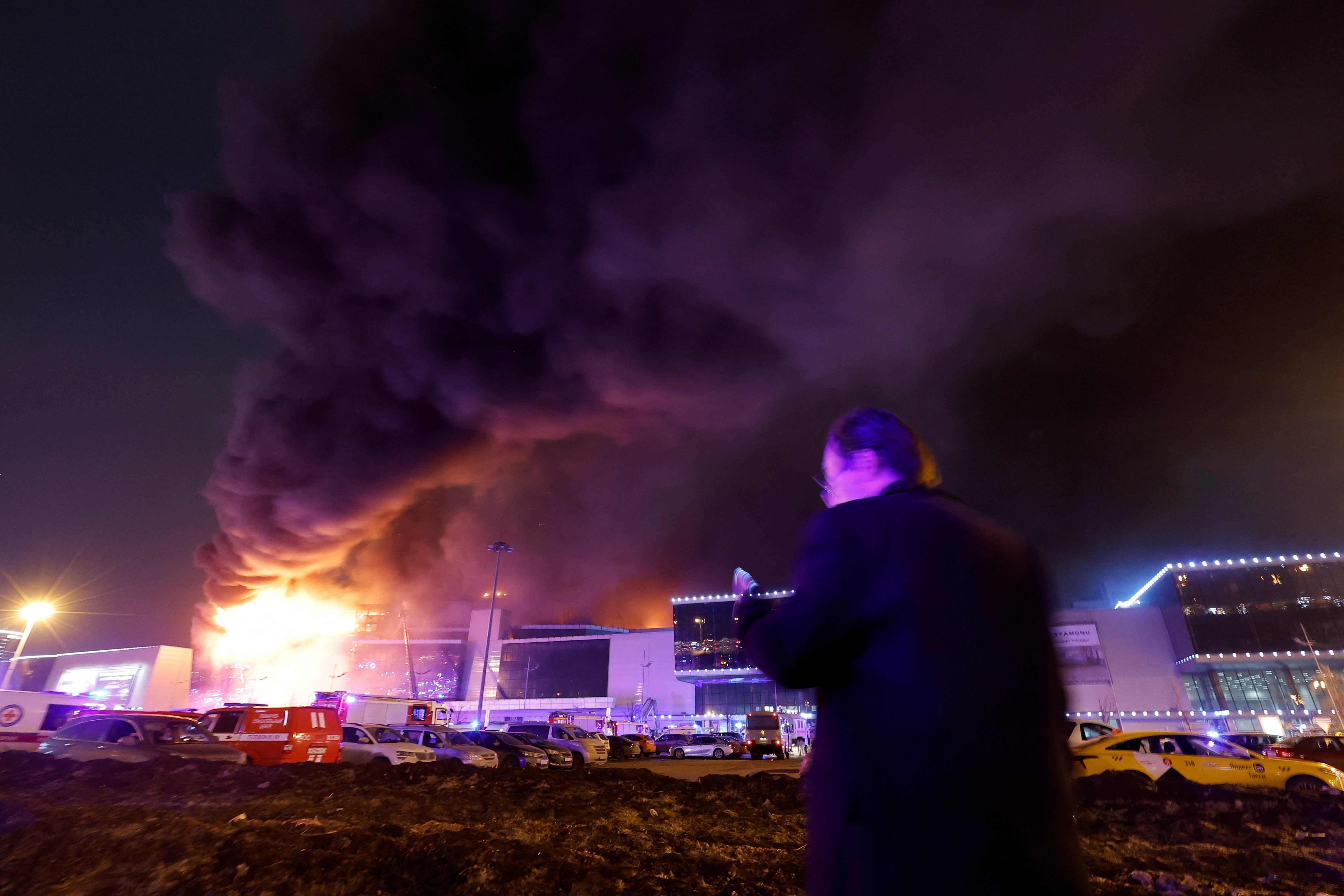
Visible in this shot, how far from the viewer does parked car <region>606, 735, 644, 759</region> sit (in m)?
30.3

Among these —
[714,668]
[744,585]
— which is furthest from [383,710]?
[714,668]

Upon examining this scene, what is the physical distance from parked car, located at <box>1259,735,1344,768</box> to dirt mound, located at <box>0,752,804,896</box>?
22.4 meters

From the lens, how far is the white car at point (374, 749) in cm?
1667

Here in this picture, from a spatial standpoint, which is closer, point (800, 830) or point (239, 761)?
point (800, 830)

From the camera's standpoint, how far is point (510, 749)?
20.1 metres

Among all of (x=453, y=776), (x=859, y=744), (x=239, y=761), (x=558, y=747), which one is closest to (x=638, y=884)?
(x=859, y=744)

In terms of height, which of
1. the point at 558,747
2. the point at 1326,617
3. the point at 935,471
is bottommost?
the point at 558,747

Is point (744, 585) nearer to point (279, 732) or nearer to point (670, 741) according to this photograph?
point (279, 732)

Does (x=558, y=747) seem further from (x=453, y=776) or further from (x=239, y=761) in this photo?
(x=453, y=776)

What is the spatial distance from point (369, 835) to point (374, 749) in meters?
14.7

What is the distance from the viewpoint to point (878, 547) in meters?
1.29

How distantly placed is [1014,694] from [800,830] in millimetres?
6432

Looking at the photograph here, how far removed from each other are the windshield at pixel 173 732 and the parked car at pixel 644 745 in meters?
22.7

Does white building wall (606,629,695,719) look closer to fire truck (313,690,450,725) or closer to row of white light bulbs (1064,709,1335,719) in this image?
row of white light bulbs (1064,709,1335,719)
